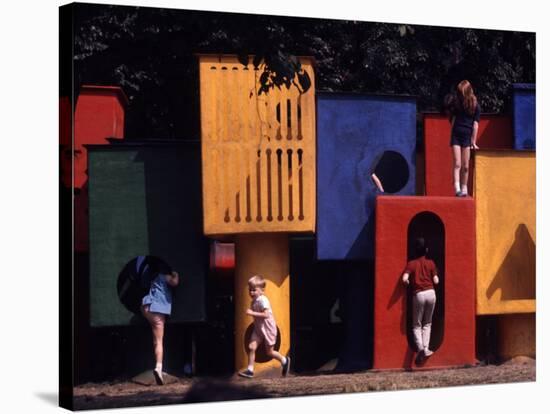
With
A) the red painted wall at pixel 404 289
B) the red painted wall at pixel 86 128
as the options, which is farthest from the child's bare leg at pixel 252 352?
the red painted wall at pixel 86 128

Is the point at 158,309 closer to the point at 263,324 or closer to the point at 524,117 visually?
the point at 263,324

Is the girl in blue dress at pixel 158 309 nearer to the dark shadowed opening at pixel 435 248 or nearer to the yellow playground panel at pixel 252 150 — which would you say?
the yellow playground panel at pixel 252 150

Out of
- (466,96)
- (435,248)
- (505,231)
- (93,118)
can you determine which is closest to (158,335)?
(93,118)

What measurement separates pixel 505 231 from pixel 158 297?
3.79 m

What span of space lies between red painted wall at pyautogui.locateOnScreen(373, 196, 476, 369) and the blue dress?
7.08ft

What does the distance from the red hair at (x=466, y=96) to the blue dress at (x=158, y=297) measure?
11.9 ft

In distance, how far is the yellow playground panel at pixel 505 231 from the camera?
16469 mm

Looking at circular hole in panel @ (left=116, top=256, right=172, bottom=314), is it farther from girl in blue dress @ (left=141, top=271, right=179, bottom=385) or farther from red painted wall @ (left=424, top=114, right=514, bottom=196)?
red painted wall @ (left=424, top=114, right=514, bottom=196)

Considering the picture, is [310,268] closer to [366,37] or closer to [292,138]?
[292,138]

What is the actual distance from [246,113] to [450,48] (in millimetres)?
2439

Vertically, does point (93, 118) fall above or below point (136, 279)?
above

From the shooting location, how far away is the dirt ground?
14859mm

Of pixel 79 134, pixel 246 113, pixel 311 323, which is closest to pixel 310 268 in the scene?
pixel 311 323

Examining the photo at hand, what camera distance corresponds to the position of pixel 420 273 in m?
16.1
